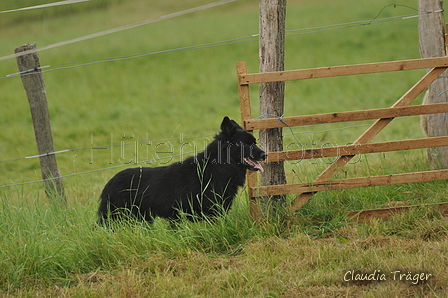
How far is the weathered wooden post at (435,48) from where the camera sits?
6.41 m

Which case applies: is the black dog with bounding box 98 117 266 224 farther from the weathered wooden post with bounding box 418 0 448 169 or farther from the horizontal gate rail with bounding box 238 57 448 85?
the weathered wooden post with bounding box 418 0 448 169

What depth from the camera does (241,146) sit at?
523cm

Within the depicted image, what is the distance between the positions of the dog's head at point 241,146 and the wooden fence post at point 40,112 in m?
2.68

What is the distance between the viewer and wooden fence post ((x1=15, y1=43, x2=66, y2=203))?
6383 millimetres

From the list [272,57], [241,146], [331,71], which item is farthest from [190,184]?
[331,71]

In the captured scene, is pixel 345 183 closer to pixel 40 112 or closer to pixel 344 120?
pixel 344 120

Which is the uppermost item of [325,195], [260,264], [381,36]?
[381,36]

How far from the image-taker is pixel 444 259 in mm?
4117

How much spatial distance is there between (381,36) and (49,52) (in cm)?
1846

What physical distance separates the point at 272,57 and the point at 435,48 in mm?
2750

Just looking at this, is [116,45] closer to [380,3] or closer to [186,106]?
[186,106]

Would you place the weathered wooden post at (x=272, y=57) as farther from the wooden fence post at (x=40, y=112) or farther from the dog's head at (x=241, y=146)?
the wooden fence post at (x=40, y=112)

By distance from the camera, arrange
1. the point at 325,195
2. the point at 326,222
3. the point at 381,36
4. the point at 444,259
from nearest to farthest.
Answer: the point at 444,259 → the point at 326,222 → the point at 325,195 → the point at 381,36

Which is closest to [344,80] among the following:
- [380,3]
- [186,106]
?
[186,106]
